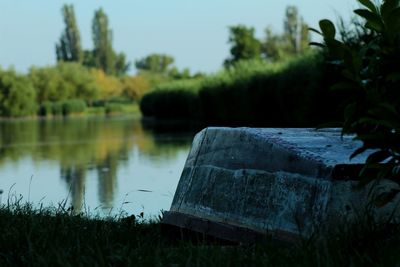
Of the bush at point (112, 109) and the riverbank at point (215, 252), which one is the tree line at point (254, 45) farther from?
the riverbank at point (215, 252)

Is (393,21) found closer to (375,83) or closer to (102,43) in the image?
(375,83)

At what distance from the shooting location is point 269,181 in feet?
11.7

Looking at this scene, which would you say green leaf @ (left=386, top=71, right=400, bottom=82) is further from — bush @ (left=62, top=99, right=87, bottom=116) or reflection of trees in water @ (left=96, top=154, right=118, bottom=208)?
bush @ (left=62, top=99, right=87, bottom=116)

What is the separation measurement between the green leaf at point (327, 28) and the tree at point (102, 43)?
98663mm

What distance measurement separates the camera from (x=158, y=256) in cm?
279

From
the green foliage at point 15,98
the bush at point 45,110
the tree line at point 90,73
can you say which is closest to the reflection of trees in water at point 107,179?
the tree line at point 90,73

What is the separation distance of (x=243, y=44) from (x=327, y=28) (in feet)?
179

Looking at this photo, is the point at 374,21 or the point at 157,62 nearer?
the point at 374,21

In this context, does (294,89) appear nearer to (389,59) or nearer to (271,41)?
(389,59)

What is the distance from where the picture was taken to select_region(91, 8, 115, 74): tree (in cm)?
9994

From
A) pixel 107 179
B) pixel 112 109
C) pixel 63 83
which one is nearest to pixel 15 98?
pixel 63 83

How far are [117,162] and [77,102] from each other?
186 feet

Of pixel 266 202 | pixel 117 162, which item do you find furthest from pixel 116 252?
pixel 117 162

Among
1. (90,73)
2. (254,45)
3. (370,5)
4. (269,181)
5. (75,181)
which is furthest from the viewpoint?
(90,73)
